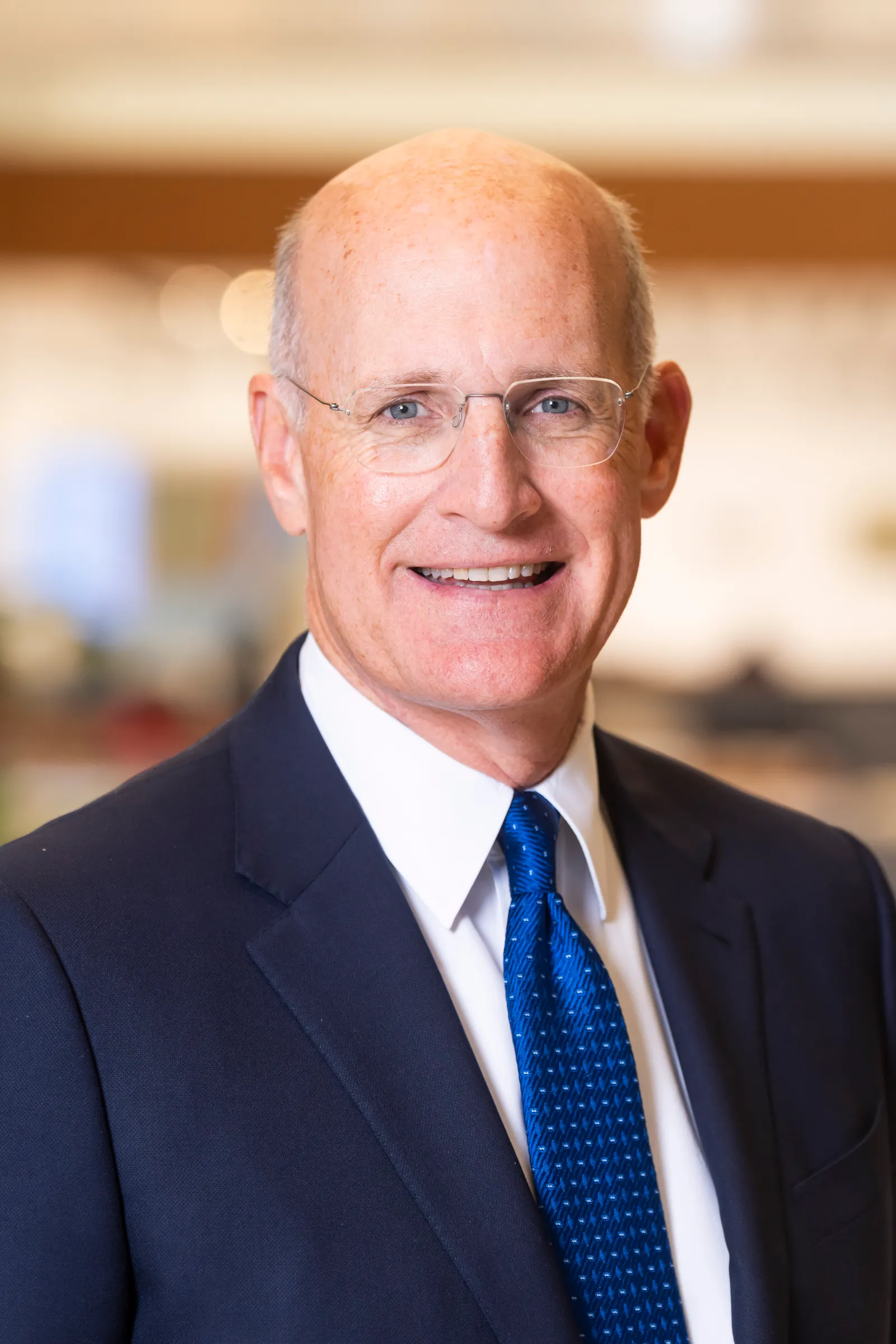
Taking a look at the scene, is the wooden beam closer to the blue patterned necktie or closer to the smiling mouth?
the smiling mouth

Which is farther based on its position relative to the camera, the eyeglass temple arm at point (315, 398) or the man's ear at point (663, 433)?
the man's ear at point (663, 433)

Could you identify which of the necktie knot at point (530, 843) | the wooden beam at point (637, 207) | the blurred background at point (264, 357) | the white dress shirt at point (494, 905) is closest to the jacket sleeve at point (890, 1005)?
the white dress shirt at point (494, 905)

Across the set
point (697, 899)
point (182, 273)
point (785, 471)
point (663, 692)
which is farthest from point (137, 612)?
point (697, 899)

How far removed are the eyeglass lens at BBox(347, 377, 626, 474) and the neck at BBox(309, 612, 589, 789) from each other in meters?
0.19

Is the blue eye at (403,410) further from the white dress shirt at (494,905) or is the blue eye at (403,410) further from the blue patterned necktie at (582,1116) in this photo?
the blue patterned necktie at (582,1116)

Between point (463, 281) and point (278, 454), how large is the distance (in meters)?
0.30

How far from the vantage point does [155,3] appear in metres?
4.50

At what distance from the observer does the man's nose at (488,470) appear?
112 cm

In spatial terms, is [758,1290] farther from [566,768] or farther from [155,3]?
[155,3]

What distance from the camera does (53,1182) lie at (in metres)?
0.98

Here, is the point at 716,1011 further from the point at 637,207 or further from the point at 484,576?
the point at 637,207

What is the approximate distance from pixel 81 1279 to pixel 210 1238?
92 millimetres

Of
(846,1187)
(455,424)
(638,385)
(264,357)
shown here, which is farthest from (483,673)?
(264,357)

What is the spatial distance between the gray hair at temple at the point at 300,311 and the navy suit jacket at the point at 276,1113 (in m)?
0.30
